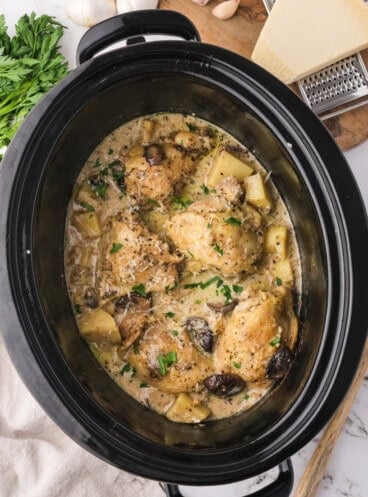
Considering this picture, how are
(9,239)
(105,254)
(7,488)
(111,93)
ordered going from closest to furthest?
1. (9,239)
2. (111,93)
3. (105,254)
4. (7,488)

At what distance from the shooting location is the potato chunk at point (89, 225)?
287 cm

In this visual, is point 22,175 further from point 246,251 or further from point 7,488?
point 7,488

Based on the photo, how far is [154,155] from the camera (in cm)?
279

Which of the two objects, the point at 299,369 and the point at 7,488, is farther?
the point at 7,488

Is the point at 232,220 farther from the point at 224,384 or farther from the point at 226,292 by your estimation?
the point at 224,384

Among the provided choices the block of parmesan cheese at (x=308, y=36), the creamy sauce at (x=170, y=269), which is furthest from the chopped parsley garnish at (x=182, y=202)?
the block of parmesan cheese at (x=308, y=36)

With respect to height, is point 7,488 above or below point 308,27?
below

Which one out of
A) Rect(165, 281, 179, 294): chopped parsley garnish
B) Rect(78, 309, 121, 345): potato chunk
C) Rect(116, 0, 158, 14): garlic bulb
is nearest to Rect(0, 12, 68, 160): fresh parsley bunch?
Rect(116, 0, 158, 14): garlic bulb

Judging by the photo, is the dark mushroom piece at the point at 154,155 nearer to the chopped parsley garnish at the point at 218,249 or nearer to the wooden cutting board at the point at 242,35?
the chopped parsley garnish at the point at 218,249

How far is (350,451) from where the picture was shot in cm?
315

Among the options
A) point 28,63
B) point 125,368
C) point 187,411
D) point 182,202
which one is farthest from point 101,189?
point 187,411

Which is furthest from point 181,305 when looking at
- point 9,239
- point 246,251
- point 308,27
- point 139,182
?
point 308,27

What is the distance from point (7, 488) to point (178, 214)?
61.1 inches

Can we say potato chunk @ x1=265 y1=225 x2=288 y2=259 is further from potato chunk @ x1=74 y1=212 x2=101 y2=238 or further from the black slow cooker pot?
potato chunk @ x1=74 y1=212 x2=101 y2=238
